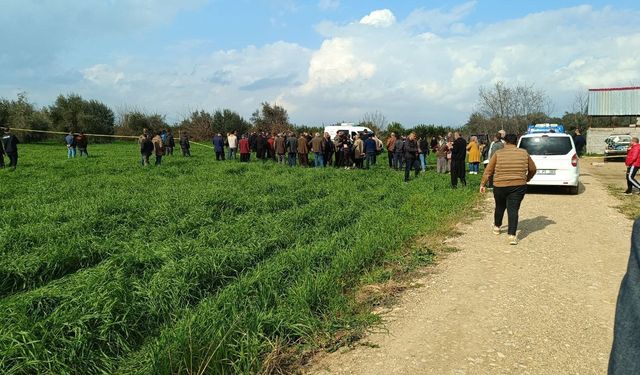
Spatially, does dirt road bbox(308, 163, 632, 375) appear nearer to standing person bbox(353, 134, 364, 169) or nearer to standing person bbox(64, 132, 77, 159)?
standing person bbox(353, 134, 364, 169)

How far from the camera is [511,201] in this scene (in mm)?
7211

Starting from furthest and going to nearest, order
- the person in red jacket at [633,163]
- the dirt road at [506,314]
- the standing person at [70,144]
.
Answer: the standing person at [70,144] < the person in red jacket at [633,163] < the dirt road at [506,314]

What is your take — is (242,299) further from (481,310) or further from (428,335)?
(481,310)

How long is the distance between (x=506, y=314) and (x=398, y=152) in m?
13.8

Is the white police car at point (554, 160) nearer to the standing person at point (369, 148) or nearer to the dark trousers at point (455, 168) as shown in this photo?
the dark trousers at point (455, 168)

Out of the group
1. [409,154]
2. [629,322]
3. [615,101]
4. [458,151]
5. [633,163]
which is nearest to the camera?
[629,322]

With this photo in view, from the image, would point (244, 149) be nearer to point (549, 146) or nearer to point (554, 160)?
point (549, 146)

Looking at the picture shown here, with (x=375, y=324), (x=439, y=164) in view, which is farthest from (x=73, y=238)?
Answer: (x=439, y=164)

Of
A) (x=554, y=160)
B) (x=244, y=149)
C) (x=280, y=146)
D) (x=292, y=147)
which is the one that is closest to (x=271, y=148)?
(x=244, y=149)

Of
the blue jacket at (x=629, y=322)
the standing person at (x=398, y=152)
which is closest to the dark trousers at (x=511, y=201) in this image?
the blue jacket at (x=629, y=322)

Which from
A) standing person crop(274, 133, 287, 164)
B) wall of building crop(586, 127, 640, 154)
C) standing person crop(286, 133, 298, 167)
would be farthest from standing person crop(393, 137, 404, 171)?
wall of building crop(586, 127, 640, 154)

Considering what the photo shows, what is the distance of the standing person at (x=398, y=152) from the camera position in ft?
57.6

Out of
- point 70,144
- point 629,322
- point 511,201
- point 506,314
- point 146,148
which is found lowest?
point 506,314

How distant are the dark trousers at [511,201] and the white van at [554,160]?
5349 mm
